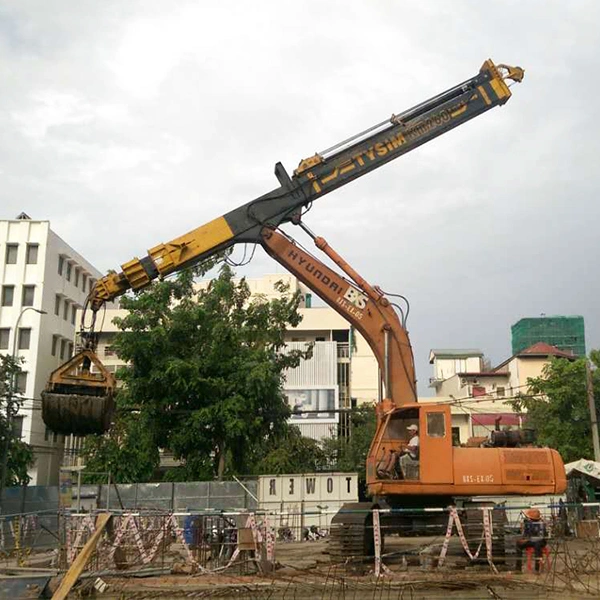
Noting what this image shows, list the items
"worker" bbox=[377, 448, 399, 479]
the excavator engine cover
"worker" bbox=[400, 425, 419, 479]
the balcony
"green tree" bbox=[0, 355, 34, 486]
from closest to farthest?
the excavator engine cover, "worker" bbox=[400, 425, 419, 479], "worker" bbox=[377, 448, 399, 479], "green tree" bbox=[0, 355, 34, 486], the balcony

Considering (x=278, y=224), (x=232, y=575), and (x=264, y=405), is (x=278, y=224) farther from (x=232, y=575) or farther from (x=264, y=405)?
(x=264, y=405)

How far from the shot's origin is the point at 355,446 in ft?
158

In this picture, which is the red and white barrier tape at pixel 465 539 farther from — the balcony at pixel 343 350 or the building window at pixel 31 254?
the building window at pixel 31 254

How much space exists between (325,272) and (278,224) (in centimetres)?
149

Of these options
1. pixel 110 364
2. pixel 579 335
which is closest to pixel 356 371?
pixel 110 364

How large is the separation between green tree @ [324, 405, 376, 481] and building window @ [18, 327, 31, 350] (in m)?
23.5

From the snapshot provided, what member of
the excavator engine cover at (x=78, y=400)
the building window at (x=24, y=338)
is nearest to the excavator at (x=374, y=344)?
the excavator engine cover at (x=78, y=400)

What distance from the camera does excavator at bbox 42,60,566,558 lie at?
14406 millimetres

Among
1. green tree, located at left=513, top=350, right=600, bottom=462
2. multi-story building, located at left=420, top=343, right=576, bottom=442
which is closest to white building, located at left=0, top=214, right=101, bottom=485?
multi-story building, located at left=420, top=343, right=576, bottom=442

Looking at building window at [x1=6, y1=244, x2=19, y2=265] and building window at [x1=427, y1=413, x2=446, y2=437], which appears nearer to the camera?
building window at [x1=427, y1=413, x2=446, y2=437]

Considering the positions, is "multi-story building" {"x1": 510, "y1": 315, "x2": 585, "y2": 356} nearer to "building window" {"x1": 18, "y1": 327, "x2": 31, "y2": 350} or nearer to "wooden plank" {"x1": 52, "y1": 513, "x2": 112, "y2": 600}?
"building window" {"x1": 18, "y1": 327, "x2": 31, "y2": 350}

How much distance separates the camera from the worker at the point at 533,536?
46.0 feet

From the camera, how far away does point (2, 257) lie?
56906 millimetres

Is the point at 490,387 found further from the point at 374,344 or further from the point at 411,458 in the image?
the point at 411,458
